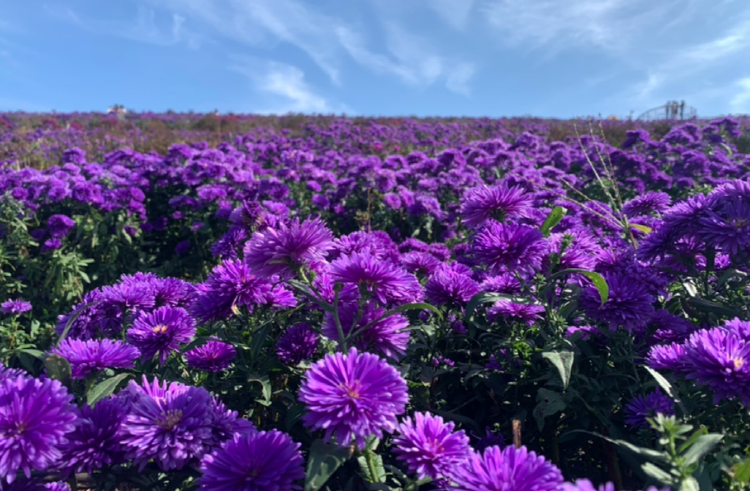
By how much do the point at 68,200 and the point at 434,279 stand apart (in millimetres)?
4439

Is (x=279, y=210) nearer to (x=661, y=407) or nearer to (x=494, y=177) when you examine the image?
(x=661, y=407)

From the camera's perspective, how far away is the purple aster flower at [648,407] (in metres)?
1.23

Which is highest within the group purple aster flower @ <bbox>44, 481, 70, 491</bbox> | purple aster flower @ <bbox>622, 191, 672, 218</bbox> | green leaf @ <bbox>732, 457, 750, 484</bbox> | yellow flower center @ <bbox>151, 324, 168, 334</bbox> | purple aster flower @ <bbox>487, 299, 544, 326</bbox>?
purple aster flower @ <bbox>622, 191, 672, 218</bbox>

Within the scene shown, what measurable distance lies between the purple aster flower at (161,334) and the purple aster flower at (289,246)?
0.42 m

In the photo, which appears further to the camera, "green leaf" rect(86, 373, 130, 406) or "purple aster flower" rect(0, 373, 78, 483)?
"green leaf" rect(86, 373, 130, 406)

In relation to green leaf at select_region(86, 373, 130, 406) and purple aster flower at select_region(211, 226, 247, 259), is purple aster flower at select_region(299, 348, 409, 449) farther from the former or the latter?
purple aster flower at select_region(211, 226, 247, 259)

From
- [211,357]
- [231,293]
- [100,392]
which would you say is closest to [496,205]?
[231,293]

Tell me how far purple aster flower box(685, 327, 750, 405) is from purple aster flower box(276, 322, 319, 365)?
915 mm

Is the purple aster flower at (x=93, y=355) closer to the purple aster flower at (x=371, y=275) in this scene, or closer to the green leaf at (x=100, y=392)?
the green leaf at (x=100, y=392)

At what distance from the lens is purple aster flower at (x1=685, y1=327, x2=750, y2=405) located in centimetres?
108

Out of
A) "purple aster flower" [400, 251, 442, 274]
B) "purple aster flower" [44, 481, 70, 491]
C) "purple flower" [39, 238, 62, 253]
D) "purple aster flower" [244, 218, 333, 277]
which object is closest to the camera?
"purple aster flower" [44, 481, 70, 491]

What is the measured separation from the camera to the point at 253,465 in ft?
3.21

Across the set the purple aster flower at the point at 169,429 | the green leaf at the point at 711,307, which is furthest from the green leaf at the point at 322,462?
the green leaf at the point at 711,307

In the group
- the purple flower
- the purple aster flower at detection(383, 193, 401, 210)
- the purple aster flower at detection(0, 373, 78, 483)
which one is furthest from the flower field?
the purple aster flower at detection(383, 193, 401, 210)
